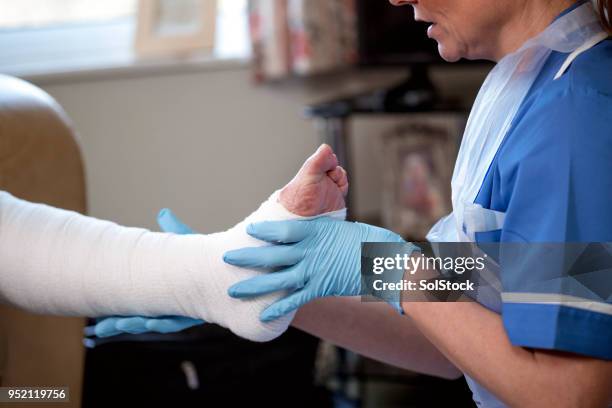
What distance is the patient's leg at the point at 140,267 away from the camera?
0.99m

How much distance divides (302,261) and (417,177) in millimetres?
1517

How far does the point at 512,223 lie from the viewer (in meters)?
0.83

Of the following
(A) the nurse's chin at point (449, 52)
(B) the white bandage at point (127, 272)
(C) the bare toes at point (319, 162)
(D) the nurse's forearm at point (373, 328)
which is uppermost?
(A) the nurse's chin at point (449, 52)

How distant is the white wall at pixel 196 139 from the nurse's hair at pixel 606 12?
70.5 inches

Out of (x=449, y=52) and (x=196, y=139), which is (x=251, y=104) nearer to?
(x=196, y=139)

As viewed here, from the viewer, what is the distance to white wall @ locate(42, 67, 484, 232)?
2.72 m

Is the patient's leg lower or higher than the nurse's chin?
lower

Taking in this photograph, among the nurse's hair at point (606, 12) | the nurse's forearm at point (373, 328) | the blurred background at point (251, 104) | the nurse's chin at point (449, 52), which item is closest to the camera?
the nurse's hair at point (606, 12)

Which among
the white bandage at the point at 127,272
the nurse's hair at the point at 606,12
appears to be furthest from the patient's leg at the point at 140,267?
the nurse's hair at the point at 606,12

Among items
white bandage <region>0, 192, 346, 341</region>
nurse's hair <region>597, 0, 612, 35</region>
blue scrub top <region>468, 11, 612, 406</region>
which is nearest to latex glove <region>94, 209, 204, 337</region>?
white bandage <region>0, 192, 346, 341</region>

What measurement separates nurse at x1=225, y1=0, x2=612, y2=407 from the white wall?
1655mm

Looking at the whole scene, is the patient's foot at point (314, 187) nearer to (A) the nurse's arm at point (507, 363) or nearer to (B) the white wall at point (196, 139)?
(A) the nurse's arm at point (507, 363)

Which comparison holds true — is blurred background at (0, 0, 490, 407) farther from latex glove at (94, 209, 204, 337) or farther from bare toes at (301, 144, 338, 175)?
bare toes at (301, 144, 338, 175)

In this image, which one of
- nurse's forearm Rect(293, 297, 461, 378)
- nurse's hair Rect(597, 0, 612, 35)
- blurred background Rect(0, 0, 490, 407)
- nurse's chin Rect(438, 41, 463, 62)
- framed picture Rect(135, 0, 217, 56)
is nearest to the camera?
nurse's hair Rect(597, 0, 612, 35)
